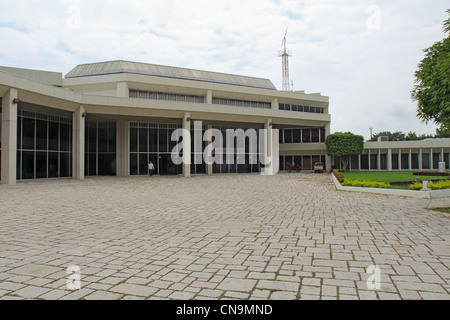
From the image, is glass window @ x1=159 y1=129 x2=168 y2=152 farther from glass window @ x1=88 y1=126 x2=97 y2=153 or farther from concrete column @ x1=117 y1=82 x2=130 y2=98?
glass window @ x1=88 y1=126 x2=97 y2=153

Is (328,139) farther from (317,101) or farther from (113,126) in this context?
(113,126)

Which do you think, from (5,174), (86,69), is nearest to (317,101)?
(86,69)

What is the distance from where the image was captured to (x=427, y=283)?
3.41 meters

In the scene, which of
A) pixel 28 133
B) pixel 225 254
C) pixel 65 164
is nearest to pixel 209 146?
pixel 65 164

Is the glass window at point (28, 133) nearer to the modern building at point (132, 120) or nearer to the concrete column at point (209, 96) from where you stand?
the modern building at point (132, 120)

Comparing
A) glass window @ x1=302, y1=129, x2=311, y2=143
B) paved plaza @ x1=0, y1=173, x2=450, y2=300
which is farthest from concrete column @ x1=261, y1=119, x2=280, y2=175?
paved plaza @ x1=0, y1=173, x2=450, y2=300

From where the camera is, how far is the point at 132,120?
29.9 m

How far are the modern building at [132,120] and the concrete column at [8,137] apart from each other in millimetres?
64

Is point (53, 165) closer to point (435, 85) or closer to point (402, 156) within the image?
point (435, 85)

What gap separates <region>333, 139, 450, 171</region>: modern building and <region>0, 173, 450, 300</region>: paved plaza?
121 feet

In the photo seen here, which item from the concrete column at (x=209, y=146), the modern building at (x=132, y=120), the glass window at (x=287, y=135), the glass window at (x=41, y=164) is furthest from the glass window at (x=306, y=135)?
the glass window at (x=41, y=164)

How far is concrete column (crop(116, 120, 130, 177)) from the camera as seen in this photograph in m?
30.5

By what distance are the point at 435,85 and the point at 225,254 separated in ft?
37.6
